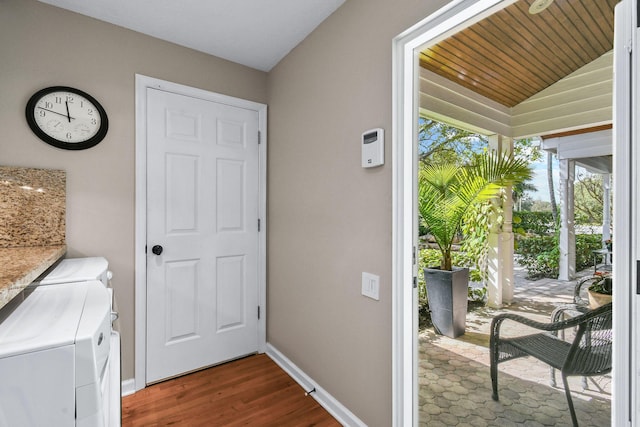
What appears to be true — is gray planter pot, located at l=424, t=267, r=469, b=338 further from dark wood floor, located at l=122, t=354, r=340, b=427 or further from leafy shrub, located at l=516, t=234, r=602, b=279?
dark wood floor, located at l=122, t=354, r=340, b=427

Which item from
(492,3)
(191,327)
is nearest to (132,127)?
(191,327)

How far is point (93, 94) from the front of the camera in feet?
6.52

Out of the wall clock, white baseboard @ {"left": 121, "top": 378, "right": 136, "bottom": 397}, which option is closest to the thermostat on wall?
the wall clock

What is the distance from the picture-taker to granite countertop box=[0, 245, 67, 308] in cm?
88

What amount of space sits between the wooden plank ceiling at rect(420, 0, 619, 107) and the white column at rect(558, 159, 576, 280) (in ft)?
1.00

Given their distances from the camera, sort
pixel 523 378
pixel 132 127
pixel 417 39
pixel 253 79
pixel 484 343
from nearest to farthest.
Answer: pixel 523 378 < pixel 484 343 < pixel 417 39 < pixel 132 127 < pixel 253 79

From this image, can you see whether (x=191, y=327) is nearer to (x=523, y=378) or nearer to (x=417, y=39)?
(x=523, y=378)

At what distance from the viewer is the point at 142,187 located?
214 centimetres

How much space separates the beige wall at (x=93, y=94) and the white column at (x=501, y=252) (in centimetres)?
212

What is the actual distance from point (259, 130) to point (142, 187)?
1007 millimetres

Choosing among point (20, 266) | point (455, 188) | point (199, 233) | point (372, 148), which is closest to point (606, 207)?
point (455, 188)

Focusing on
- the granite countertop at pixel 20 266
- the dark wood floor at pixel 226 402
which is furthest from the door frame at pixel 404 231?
Result: the granite countertop at pixel 20 266

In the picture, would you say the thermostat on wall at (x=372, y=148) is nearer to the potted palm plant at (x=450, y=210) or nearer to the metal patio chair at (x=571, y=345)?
the potted palm plant at (x=450, y=210)

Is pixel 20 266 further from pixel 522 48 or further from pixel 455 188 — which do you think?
pixel 522 48
